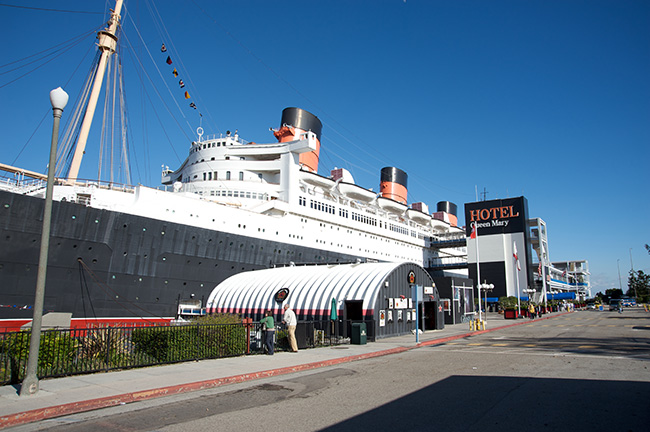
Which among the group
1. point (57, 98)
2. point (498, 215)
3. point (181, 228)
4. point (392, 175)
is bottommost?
point (181, 228)

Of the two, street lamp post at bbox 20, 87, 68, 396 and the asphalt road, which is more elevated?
street lamp post at bbox 20, 87, 68, 396

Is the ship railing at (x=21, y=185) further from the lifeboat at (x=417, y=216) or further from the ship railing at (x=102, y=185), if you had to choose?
the lifeboat at (x=417, y=216)

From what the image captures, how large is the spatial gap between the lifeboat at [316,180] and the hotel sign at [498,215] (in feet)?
124

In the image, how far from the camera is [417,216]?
6362 centimetres

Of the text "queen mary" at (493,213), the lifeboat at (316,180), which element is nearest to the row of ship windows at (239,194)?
the lifeboat at (316,180)

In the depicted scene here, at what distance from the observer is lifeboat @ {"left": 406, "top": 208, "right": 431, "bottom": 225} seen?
62.5 metres

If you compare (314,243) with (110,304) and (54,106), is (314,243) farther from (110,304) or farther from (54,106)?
(54,106)

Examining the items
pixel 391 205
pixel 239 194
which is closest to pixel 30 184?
pixel 239 194

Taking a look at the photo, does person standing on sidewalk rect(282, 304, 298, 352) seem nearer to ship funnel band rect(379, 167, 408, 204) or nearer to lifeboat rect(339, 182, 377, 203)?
lifeboat rect(339, 182, 377, 203)

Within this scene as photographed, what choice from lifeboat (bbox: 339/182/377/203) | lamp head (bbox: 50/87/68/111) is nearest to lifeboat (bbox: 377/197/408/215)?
lifeboat (bbox: 339/182/377/203)

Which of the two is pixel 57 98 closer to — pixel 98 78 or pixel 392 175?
pixel 98 78

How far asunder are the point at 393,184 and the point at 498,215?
2341 cm

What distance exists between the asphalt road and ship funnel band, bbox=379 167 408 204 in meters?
48.7

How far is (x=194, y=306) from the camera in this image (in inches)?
1046
